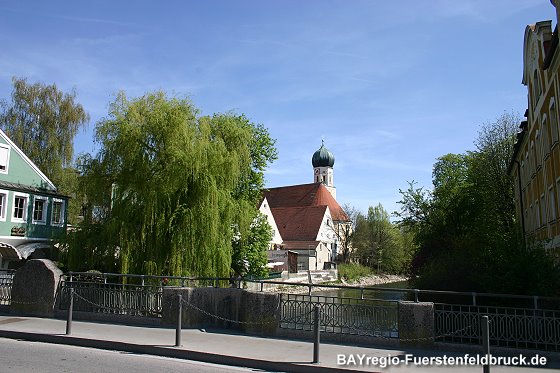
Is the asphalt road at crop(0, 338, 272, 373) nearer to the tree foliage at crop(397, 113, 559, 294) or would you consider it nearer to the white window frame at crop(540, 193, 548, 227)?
the tree foliage at crop(397, 113, 559, 294)

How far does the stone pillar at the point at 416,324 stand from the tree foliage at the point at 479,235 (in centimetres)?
329

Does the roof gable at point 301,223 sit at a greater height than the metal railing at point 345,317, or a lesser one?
greater

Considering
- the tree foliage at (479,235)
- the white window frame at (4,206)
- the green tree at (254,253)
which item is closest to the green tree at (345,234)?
the tree foliage at (479,235)

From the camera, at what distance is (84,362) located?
28.4 feet

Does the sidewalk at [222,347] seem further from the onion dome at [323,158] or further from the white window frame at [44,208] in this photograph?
the onion dome at [323,158]

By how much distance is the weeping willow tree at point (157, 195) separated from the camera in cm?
1831

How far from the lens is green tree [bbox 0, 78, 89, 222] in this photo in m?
36.2

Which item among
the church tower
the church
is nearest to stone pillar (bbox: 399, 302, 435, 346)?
the church

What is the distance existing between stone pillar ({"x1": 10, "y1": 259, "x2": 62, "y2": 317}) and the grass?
49.0 meters

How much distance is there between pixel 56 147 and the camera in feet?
120

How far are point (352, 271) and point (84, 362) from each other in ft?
181

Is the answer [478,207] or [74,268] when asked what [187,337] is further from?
[478,207]

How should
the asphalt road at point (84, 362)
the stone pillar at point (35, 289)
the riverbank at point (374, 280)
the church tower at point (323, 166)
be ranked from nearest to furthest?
1. the asphalt road at point (84, 362)
2. the stone pillar at point (35, 289)
3. the riverbank at point (374, 280)
4. the church tower at point (323, 166)

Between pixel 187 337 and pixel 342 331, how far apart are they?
11.8 ft
